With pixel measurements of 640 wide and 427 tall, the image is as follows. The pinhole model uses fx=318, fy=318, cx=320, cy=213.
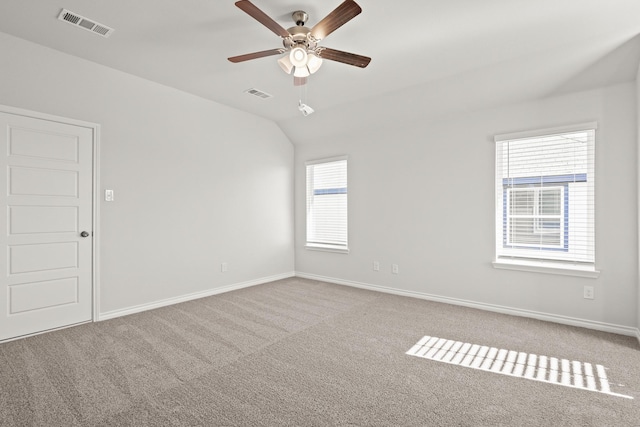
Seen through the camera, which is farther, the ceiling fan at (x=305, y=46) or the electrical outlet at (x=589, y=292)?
the electrical outlet at (x=589, y=292)

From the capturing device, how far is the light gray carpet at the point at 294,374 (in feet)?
6.23

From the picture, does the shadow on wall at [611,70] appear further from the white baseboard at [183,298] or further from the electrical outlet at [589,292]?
the white baseboard at [183,298]

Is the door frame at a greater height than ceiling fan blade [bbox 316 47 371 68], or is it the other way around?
ceiling fan blade [bbox 316 47 371 68]

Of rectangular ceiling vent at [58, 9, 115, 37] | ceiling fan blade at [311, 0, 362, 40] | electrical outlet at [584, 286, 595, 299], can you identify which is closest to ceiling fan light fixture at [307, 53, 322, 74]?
ceiling fan blade at [311, 0, 362, 40]

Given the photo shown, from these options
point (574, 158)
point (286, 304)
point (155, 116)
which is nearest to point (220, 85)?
point (155, 116)

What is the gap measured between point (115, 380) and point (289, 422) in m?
1.36

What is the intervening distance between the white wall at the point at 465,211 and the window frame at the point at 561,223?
0.22 ft

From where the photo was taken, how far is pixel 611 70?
10.0 feet

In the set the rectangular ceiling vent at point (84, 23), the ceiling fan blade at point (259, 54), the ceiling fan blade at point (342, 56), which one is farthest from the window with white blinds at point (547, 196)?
the rectangular ceiling vent at point (84, 23)

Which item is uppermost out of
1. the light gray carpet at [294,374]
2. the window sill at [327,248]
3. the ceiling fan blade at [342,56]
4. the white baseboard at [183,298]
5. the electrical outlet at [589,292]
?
the ceiling fan blade at [342,56]

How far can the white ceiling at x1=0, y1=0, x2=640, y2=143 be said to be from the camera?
2498 millimetres

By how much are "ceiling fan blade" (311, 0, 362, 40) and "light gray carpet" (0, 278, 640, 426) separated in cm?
253

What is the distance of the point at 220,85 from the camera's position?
4035 millimetres

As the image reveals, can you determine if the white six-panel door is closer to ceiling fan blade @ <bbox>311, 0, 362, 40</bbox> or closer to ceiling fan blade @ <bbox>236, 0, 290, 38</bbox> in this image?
ceiling fan blade @ <bbox>236, 0, 290, 38</bbox>
